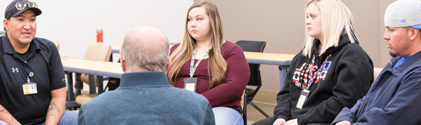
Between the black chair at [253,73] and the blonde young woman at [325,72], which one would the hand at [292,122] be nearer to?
the blonde young woman at [325,72]

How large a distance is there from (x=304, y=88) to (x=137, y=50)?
133cm

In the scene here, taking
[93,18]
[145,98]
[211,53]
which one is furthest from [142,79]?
[93,18]

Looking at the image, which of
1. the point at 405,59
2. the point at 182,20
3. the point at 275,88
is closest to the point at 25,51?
the point at 405,59

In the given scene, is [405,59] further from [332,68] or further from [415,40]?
[332,68]

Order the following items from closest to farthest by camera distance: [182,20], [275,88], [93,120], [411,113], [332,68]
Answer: [93,120] → [411,113] → [332,68] → [275,88] → [182,20]

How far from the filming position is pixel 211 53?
260 centimetres

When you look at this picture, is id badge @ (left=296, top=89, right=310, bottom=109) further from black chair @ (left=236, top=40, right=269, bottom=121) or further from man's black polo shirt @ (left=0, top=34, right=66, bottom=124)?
black chair @ (left=236, top=40, right=269, bottom=121)

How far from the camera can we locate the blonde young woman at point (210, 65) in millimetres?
2498

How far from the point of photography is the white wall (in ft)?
18.3

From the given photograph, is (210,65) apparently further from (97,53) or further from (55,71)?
(97,53)

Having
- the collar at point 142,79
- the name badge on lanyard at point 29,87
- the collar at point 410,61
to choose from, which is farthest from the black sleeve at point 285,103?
the name badge on lanyard at point 29,87

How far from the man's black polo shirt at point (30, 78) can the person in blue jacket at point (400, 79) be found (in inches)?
64.3

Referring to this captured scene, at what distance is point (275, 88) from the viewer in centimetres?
603

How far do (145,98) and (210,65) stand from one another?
1.36 metres
